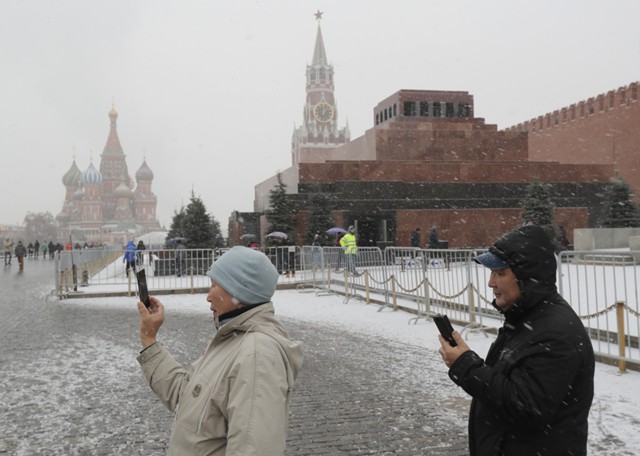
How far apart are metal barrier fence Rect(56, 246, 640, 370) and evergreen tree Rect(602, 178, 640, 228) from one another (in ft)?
31.5

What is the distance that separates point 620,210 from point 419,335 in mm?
21693

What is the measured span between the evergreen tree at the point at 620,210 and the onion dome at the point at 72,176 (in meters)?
130

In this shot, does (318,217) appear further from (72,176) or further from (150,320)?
(72,176)

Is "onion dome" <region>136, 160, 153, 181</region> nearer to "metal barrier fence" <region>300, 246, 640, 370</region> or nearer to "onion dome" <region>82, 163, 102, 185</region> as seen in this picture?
"onion dome" <region>82, 163, 102, 185</region>

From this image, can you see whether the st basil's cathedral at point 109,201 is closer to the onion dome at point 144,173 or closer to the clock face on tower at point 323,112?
the onion dome at point 144,173

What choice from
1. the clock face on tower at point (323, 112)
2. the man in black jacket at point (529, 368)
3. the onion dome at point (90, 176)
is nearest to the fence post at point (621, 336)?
the man in black jacket at point (529, 368)

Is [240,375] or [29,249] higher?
[29,249]

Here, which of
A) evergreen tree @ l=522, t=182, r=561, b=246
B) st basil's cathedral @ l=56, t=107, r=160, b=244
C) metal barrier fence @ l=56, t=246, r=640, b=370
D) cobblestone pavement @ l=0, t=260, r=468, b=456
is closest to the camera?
cobblestone pavement @ l=0, t=260, r=468, b=456

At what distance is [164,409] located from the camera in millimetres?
5695

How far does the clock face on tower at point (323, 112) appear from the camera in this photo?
349 ft

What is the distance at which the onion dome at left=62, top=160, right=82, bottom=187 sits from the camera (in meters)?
137

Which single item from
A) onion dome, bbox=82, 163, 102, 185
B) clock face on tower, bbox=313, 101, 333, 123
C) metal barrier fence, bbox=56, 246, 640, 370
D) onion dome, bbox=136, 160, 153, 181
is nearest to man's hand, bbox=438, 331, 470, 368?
metal barrier fence, bbox=56, 246, 640, 370

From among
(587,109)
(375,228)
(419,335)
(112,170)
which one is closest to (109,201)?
(112,170)

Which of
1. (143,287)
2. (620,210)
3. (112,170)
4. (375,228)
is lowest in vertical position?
(143,287)
